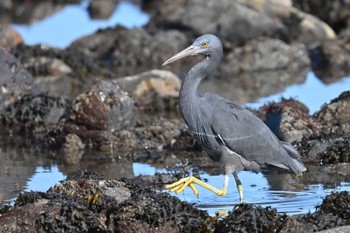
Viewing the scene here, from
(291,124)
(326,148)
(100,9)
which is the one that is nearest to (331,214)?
(326,148)

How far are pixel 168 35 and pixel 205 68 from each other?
40.6 ft

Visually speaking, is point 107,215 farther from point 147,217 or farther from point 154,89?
point 154,89

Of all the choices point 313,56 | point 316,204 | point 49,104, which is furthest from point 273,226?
point 313,56

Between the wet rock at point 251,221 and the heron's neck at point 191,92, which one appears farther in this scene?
the heron's neck at point 191,92

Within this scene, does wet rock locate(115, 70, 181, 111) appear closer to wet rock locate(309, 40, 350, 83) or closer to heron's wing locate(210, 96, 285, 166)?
wet rock locate(309, 40, 350, 83)

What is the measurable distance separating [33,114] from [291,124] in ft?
14.5

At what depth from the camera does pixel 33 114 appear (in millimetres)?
15039

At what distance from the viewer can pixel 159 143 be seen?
44.0 ft

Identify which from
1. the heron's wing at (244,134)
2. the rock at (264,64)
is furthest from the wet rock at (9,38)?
the heron's wing at (244,134)

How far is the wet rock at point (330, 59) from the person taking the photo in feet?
66.3

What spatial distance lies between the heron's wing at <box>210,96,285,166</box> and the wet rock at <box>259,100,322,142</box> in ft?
8.74

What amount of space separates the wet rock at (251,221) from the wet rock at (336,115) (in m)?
4.61

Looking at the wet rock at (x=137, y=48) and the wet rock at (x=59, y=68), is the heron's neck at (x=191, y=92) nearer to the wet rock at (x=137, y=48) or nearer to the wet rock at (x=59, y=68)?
the wet rock at (x=59, y=68)

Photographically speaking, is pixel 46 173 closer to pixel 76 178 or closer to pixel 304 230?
pixel 76 178
